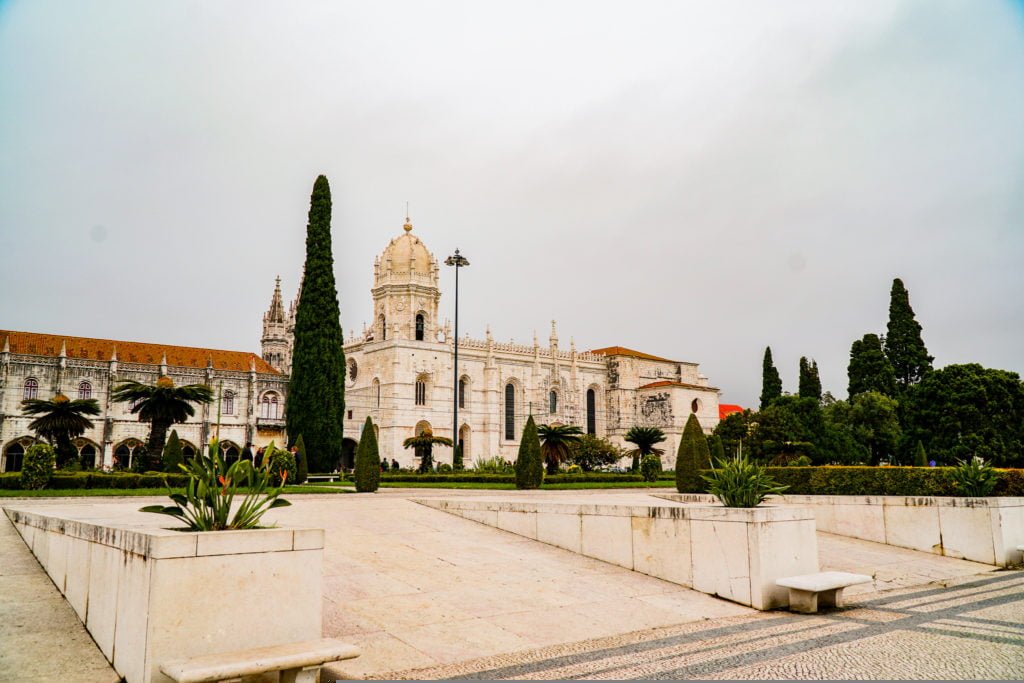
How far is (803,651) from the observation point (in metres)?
5.80

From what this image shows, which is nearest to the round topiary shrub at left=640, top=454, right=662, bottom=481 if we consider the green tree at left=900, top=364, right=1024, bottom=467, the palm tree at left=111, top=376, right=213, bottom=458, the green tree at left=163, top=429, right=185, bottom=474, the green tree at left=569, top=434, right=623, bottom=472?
the green tree at left=569, top=434, right=623, bottom=472

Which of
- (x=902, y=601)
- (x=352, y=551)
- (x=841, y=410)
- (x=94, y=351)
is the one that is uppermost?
(x=94, y=351)

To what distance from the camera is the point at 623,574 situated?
8.88 m

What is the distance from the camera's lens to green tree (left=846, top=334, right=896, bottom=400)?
4875cm

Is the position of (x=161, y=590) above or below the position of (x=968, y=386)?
below

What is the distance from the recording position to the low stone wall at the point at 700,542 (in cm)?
777

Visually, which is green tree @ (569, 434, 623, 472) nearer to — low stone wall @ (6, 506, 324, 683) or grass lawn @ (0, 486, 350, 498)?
grass lawn @ (0, 486, 350, 498)

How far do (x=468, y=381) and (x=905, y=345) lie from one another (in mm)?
29897

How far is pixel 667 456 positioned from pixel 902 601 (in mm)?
53944

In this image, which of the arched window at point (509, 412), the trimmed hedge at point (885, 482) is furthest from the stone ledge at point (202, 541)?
the arched window at point (509, 412)

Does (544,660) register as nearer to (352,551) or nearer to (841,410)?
(352,551)

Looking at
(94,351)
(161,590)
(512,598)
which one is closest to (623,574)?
(512,598)

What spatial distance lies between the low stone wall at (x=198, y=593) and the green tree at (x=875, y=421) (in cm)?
4759

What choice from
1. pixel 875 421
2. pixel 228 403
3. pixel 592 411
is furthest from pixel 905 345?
pixel 228 403
